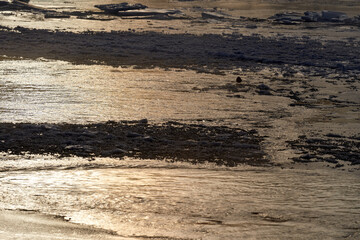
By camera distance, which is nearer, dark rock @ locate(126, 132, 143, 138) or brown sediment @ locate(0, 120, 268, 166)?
brown sediment @ locate(0, 120, 268, 166)

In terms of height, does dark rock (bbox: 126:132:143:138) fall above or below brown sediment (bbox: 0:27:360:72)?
below

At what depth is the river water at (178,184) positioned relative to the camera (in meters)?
4.32

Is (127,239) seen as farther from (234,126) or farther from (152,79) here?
(152,79)

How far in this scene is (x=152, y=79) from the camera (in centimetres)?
948

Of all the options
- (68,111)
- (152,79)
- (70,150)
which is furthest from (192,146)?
(152,79)

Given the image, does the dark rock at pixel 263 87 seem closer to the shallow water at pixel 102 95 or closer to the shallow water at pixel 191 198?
the shallow water at pixel 102 95

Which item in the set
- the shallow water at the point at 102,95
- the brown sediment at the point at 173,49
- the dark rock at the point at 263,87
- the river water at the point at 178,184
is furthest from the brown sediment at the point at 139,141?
the brown sediment at the point at 173,49

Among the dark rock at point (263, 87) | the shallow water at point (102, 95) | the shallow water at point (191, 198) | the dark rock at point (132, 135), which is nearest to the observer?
the shallow water at point (191, 198)

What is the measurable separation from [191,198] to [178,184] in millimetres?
357

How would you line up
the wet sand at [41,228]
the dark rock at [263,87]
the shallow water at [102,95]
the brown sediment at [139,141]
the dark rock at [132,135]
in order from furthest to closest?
the dark rock at [263,87] → the shallow water at [102,95] → the dark rock at [132,135] → the brown sediment at [139,141] → the wet sand at [41,228]

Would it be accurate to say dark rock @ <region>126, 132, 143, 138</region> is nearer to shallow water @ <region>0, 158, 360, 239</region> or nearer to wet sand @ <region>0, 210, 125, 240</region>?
shallow water @ <region>0, 158, 360, 239</region>

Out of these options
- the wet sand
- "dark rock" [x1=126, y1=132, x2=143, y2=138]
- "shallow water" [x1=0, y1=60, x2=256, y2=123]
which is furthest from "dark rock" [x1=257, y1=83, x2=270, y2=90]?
the wet sand

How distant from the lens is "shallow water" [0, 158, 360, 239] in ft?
14.0

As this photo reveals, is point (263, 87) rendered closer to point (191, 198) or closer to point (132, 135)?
point (132, 135)
